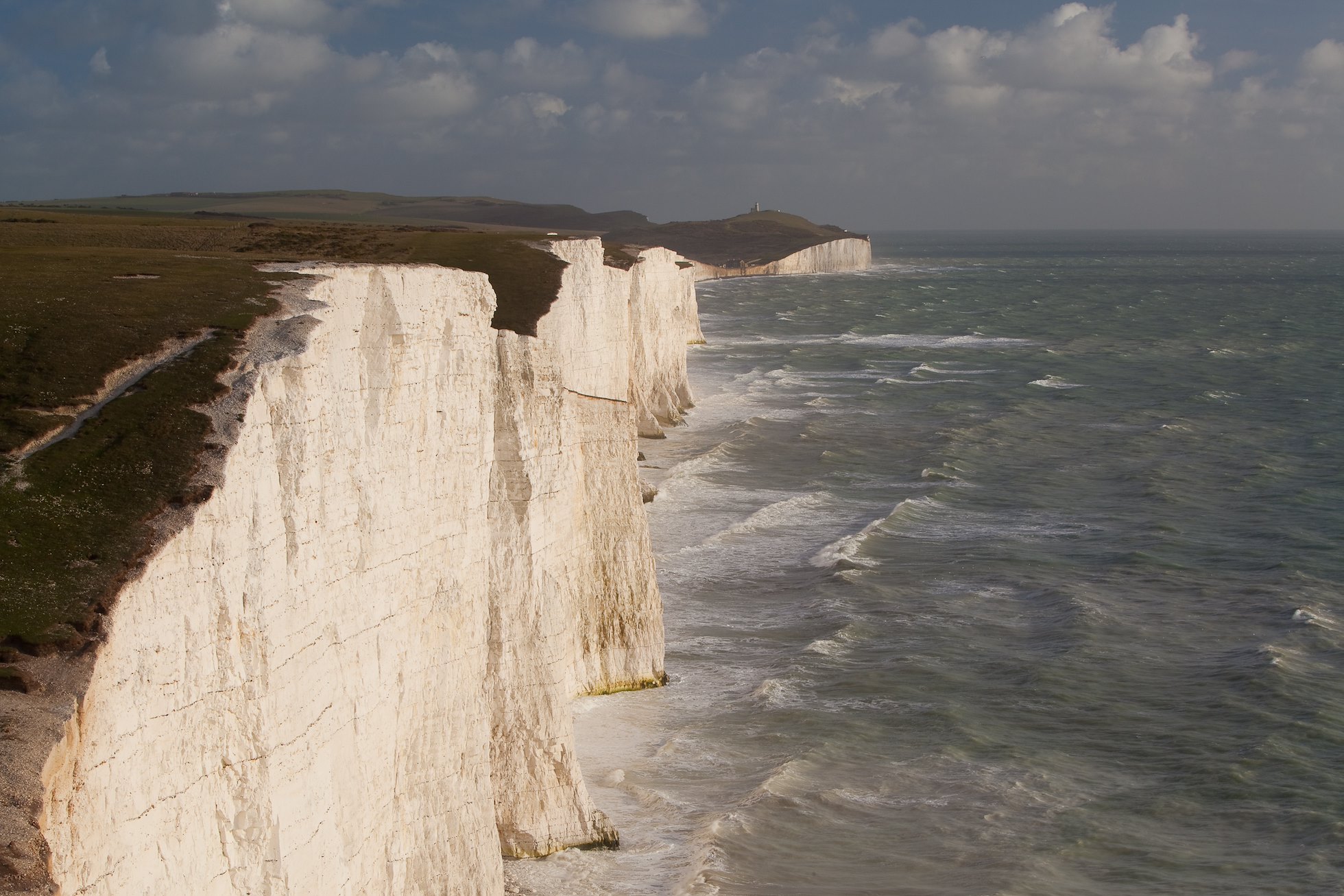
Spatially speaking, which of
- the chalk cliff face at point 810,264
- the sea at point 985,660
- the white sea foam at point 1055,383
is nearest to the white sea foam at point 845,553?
the sea at point 985,660

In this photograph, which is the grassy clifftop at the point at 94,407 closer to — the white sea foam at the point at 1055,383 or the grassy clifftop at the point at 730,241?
the white sea foam at the point at 1055,383

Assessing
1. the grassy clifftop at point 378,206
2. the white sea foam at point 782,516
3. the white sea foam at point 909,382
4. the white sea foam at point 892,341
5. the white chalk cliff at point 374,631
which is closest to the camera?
the white chalk cliff at point 374,631

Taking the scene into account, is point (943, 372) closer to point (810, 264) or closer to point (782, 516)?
point (782, 516)

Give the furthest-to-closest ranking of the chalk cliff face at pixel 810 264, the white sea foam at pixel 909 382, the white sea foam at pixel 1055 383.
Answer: the chalk cliff face at pixel 810 264, the white sea foam at pixel 909 382, the white sea foam at pixel 1055 383

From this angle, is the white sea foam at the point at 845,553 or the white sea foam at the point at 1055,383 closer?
the white sea foam at the point at 845,553

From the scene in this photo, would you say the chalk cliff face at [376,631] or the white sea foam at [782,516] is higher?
the chalk cliff face at [376,631]

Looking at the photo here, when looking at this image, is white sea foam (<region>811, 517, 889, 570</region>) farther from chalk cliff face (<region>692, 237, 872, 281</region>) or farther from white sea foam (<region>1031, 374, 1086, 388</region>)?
chalk cliff face (<region>692, 237, 872, 281</region>)

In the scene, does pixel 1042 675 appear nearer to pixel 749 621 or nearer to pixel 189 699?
pixel 749 621
